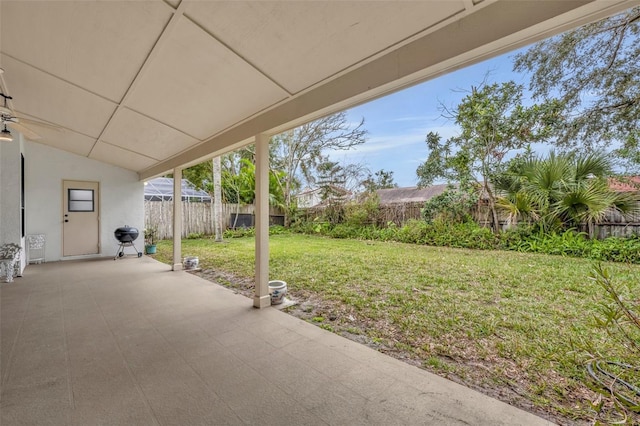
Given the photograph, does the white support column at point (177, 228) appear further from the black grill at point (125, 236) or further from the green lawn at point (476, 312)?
the black grill at point (125, 236)

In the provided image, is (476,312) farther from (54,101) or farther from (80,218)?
(80,218)

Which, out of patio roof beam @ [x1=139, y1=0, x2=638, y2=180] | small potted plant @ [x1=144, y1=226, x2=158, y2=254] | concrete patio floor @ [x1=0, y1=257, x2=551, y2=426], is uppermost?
patio roof beam @ [x1=139, y1=0, x2=638, y2=180]

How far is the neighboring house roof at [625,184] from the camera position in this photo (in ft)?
17.3

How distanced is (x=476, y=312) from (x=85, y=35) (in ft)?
15.5

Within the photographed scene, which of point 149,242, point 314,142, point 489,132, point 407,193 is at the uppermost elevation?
point 314,142

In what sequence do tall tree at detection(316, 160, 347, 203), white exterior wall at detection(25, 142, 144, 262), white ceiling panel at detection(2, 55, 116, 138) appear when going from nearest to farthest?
white ceiling panel at detection(2, 55, 116, 138), white exterior wall at detection(25, 142, 144, 262), tall tree at detection(316, 160, 347, 203)

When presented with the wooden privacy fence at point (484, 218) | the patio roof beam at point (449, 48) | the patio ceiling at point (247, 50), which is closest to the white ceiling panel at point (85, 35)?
the patio ceiling at point (247, 50)

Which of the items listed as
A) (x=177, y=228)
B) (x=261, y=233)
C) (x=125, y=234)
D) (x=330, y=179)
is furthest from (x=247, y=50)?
(x=330, y=179)

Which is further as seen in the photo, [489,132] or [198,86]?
[489,132]

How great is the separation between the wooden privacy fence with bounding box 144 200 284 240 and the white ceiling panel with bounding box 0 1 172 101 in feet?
26.6

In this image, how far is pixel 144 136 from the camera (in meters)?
4.61

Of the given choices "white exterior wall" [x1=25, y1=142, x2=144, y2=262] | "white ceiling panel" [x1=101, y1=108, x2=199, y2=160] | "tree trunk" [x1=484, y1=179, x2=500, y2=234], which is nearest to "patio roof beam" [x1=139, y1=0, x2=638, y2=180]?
"white ceiling panel" [x1=101, y1=108, x2=199, y2=160]

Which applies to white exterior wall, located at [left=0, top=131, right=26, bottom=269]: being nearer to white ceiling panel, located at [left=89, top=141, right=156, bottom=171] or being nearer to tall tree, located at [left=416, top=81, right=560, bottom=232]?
white ceiling panel, located at [left=89, top=141, right=156, bottom=171]

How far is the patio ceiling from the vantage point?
165 cm
